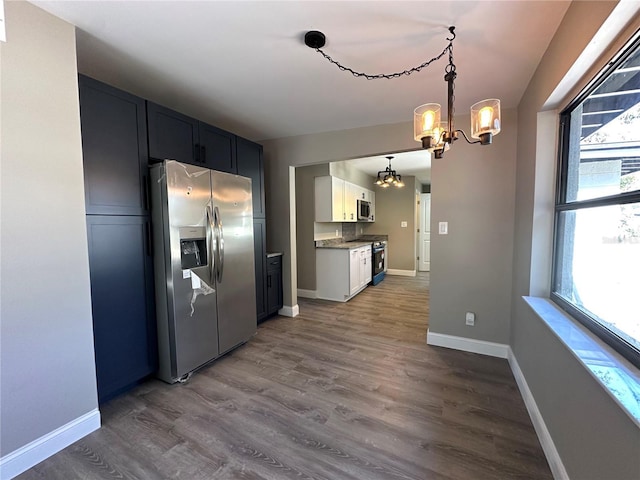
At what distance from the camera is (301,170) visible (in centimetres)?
496

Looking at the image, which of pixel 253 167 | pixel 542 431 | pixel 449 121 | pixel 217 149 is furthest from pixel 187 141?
pixel 542 431

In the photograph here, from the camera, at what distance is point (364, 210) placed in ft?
20.0

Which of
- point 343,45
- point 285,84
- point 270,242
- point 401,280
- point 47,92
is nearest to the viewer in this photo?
point 47,92

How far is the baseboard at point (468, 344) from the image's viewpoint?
9.01 ft

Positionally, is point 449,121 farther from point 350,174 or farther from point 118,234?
point 350,174

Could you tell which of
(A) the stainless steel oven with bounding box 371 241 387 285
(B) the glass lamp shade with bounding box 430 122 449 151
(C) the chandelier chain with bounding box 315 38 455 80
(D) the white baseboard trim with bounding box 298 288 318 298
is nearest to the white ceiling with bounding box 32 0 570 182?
(C) the chandelier chain with bounding box 315 38 455 80

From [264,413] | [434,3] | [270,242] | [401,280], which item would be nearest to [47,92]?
[434,3]

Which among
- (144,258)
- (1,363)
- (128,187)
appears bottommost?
(1,363)

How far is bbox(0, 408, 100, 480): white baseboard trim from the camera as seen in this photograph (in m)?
1.43

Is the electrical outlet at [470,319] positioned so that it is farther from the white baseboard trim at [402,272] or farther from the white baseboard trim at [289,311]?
the white baseboard trim at [402,272]

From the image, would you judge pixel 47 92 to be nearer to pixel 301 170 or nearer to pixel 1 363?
pixel 1 363

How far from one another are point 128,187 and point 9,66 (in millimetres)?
850

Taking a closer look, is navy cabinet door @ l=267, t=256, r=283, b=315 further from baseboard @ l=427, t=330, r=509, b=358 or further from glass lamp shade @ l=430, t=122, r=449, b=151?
glass lamp shade @ l=430, t=122, r=449, b=151

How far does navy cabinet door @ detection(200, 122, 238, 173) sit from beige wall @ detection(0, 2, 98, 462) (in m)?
1.11
